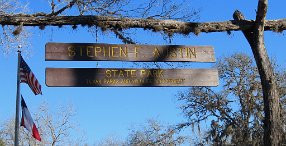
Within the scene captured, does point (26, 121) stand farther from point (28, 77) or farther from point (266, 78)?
point (266, 78)

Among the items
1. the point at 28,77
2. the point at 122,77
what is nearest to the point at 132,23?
the point at 122,77

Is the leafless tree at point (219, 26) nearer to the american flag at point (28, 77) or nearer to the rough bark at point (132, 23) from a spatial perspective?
the rough bark at point (132, 23)

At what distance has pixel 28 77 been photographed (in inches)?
647

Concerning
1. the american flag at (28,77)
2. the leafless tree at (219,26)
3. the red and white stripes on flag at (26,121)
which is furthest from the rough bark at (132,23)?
the red and white stripes on flag at (26,121)

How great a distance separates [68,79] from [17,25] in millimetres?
1303

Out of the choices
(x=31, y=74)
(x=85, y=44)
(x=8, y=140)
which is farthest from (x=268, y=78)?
(x=8, y=140)

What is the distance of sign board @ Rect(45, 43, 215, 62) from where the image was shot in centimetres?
725

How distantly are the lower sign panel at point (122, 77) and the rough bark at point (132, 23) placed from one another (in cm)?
91

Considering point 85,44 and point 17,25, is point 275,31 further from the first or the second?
point 17,25

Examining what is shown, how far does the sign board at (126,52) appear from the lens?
7254 millimetres

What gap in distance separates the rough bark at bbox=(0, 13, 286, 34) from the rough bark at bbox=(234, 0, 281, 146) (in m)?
0.14

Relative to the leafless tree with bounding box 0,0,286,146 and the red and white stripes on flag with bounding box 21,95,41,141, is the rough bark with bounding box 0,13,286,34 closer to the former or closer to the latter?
the leafless tree with bounding box 0,0,286,146

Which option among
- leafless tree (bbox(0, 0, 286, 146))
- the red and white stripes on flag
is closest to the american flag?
the red and white stripes on flag

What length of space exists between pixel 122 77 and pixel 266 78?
2196 millimetres
